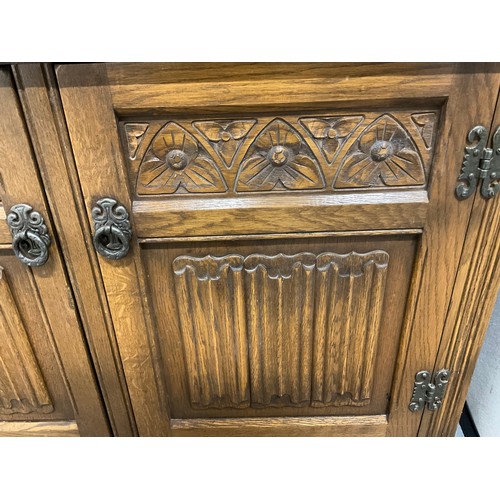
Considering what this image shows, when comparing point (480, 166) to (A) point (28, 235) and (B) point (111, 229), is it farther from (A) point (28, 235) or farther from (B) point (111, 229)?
(A) point (28, 235)

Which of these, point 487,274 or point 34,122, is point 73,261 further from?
point 487,274

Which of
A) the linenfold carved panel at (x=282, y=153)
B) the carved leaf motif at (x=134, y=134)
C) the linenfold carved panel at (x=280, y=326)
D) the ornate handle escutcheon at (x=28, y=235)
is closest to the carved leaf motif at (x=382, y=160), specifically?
the linenfold carved panel at (x=282, y=153)

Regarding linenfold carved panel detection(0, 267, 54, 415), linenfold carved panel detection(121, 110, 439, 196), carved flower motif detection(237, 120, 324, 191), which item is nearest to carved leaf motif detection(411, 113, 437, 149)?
linenfold carved panel detection(121, 110, 439, 196)

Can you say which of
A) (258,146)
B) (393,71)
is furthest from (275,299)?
(393,71)

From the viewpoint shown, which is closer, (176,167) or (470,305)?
(176,167)

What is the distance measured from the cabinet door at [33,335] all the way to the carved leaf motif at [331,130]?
0.33 metres

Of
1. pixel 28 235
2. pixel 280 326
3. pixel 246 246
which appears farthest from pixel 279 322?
pixel 28 235

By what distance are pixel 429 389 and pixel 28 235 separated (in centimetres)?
63

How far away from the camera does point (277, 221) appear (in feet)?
1.90

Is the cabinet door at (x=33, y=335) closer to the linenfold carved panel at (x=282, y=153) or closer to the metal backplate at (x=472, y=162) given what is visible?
the linenfold carved panel at (x=282, y=153)

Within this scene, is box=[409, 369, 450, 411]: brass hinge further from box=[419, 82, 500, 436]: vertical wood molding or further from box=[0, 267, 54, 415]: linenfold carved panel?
box=[0, 267, 54, 415]: linenfold carved panel

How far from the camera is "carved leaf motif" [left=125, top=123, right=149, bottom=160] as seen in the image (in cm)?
53

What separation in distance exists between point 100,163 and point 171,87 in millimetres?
125

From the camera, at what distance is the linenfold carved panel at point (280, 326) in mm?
626
